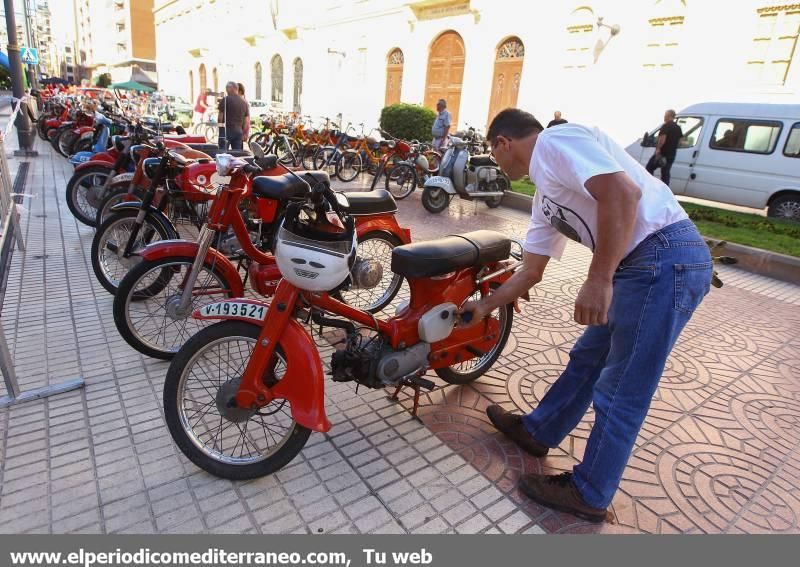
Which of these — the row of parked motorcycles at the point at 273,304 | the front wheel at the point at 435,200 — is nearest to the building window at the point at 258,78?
the front wheel at the point at 435,200

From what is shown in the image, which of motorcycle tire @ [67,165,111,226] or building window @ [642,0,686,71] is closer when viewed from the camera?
motorcycle tire @ [67,165,111,226]

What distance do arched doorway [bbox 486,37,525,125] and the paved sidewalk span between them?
1489cm

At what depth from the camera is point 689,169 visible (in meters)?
11.2

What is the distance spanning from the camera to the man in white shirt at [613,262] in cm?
185

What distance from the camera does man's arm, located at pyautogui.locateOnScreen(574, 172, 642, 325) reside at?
1.80 m

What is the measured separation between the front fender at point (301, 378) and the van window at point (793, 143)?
11.4 m

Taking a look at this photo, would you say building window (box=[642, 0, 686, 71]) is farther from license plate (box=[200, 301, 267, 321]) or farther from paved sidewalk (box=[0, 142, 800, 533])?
license plate (box=[200, 301, 267, 321])

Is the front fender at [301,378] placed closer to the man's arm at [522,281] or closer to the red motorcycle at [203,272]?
the red motorcycle at [203,272]

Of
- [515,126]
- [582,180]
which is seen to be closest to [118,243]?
[515,126]

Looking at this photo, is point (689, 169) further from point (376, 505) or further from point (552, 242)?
point (376, 505)

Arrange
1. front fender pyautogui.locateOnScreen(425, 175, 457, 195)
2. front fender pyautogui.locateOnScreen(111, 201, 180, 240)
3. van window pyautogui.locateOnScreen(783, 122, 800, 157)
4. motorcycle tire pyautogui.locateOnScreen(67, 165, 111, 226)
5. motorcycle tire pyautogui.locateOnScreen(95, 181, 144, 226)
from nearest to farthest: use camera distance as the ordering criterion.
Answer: front fender pyautogui.locateOnScreen(111, 201, 180, 240)
motorcycle tire pyautogui.locateOnScreen(95, 181, 144, 226)
motorcycle tire pyautogui.locateOnScreen(67, 165, 111, 226)
front fender pyautogui.locateOnScreen(425, 175, 457, 195)
van window pyautogui.locateOnScreen(783, 122, 800, 157)

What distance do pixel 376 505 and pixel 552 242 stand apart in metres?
1.49

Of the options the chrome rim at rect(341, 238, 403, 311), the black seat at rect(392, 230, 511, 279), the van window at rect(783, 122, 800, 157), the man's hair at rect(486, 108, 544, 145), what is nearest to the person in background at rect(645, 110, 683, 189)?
the van window at rect(783, 122, 800, 157)

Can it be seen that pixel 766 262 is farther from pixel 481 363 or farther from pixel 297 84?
pixel 297 84
